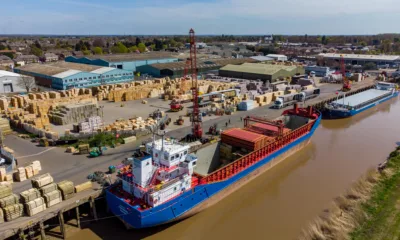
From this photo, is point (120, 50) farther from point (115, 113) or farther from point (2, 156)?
point (2, 156)

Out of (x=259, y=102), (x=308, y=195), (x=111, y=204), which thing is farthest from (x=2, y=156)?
(x=259, y=102)

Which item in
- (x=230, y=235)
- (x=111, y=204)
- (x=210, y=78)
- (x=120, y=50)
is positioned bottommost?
(x=230, y=235)

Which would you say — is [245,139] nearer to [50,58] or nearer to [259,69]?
[259,69]

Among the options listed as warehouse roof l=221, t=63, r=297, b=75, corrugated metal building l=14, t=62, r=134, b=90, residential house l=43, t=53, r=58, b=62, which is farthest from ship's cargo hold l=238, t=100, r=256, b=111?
residential house l=43, t=53, r=58, b=62

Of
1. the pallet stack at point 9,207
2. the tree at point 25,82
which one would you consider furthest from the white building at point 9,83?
the pallet stack at point 9,207

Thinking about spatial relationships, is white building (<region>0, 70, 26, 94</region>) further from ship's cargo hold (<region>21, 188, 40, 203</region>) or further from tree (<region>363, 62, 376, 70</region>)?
tree (<region>363, 62, 376, 70</region>)

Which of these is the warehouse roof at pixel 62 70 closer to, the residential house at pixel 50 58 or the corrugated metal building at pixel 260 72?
the corrugated metal building at pixel 260 72
